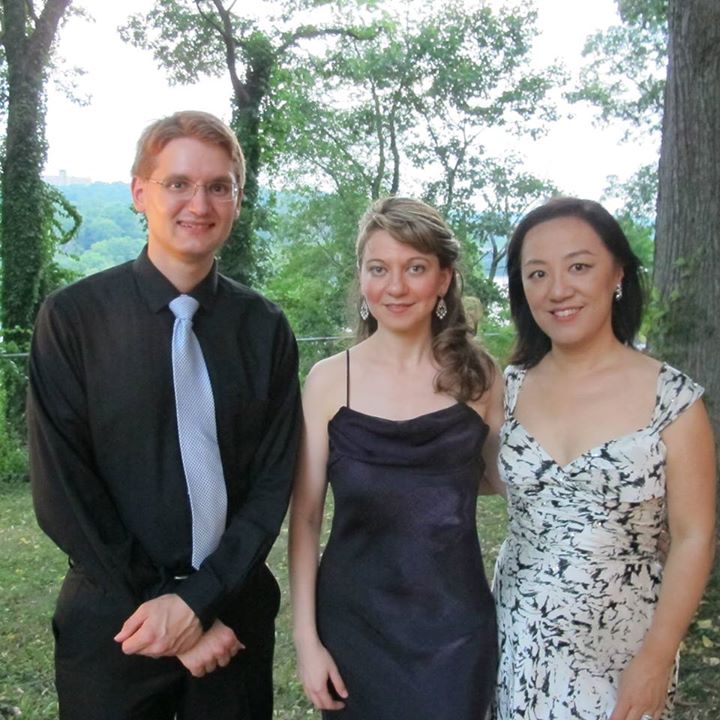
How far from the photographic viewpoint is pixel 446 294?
240 centimetres

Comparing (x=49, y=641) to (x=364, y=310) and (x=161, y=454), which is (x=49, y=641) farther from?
(x=364, y=310)

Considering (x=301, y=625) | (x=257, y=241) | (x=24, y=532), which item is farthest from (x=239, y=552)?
(x=257, y=241)

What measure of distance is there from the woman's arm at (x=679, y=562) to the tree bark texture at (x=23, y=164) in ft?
41.3

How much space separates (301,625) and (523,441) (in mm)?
783

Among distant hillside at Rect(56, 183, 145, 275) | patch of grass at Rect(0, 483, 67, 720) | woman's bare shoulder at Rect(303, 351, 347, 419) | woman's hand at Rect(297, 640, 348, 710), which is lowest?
patch of grass at Rect(0, 483, 67, 720)

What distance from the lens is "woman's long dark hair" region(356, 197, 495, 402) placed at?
2240 mm

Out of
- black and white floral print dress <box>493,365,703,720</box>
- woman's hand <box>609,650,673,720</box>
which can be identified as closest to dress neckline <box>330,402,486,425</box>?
black and white floral print dress <box>493,365,703,720</box>

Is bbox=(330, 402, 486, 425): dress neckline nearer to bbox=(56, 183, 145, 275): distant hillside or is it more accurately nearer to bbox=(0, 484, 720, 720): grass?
bbox=(0, 484, 720, 720): grass

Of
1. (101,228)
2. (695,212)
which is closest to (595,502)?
(695,212)

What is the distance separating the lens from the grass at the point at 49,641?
3797mm

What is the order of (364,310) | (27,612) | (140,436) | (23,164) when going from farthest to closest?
(23,164)
(27,612)
(364,310)
(140,436)

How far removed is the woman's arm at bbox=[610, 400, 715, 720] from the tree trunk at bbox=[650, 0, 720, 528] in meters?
2.47

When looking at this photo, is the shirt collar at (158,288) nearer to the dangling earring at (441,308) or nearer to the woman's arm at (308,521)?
the woman's arm at (308,521)

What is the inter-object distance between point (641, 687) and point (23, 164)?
13.7 m
